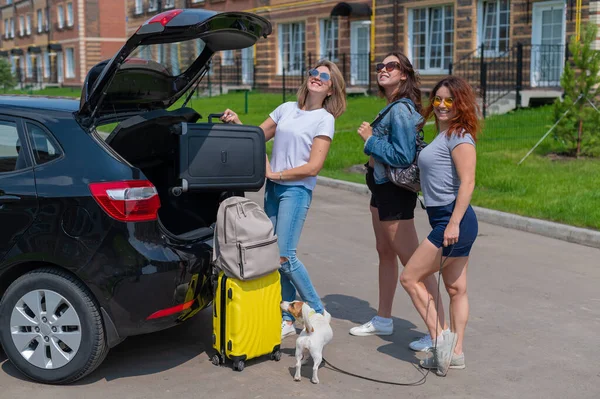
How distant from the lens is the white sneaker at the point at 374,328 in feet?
18.7

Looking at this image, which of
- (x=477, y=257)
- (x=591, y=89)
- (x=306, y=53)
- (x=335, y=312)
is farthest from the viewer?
(x=306, y=53)

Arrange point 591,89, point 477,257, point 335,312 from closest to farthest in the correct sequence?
point 335,312 → point 477,257 → point 591,89

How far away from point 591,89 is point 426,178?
32.6 ft

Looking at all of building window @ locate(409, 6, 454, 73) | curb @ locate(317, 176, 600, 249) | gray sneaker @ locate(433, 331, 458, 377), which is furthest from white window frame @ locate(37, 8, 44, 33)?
gray sneaker @ locate(433, 331, 458, 377)

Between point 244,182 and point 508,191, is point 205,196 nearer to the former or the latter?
point 244,182

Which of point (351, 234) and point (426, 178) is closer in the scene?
point (426, 178)

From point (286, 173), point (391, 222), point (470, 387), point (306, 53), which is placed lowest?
point (470, 387)

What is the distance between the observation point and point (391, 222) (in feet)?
17.6

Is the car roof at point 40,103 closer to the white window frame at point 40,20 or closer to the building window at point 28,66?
the white window frame at point 40,20

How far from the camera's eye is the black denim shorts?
5293 mm

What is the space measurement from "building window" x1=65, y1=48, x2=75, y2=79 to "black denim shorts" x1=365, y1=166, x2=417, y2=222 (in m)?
57.9

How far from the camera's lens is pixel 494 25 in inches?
905

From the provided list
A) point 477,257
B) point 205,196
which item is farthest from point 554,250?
point 205,196

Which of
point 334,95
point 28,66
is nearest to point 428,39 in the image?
point 334,95
